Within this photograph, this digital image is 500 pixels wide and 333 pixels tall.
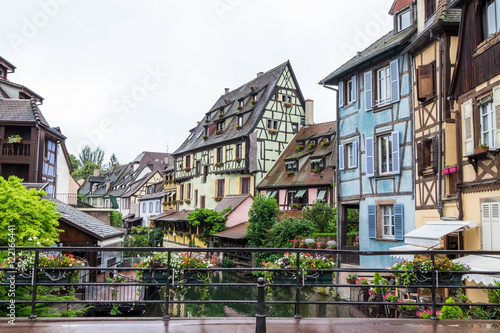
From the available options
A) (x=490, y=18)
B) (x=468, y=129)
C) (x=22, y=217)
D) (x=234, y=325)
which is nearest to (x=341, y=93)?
(x=468, y=129)

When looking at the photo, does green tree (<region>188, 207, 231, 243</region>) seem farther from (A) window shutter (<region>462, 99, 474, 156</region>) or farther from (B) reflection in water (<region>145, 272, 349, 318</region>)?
(A) window shutter (<region>462, 99, 474, 156</region>)

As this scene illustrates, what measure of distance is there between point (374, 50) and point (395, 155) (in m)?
5.16

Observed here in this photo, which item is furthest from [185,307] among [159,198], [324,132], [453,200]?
[159,198]

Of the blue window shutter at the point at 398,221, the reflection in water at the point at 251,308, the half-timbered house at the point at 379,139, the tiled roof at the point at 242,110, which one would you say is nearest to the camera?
the blue window shutter at the point at 398,221

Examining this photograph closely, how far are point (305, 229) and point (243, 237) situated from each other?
5.61 meters

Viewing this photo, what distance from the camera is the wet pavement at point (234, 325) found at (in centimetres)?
558

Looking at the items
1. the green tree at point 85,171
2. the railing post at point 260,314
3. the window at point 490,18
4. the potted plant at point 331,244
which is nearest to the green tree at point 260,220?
the potted plant at point 331,244

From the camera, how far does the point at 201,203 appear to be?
42.5 meters

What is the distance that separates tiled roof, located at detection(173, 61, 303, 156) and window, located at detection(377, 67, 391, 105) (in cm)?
1714

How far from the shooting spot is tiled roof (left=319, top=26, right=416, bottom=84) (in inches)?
701

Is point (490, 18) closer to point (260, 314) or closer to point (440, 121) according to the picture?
point (440, 121)

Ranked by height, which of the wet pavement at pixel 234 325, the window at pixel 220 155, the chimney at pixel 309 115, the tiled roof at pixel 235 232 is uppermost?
the chimney at pixel 309 115

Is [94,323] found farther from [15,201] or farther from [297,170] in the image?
[297,170]

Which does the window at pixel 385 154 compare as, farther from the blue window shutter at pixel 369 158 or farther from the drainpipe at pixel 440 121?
the drainpipe at pixel 440 121
